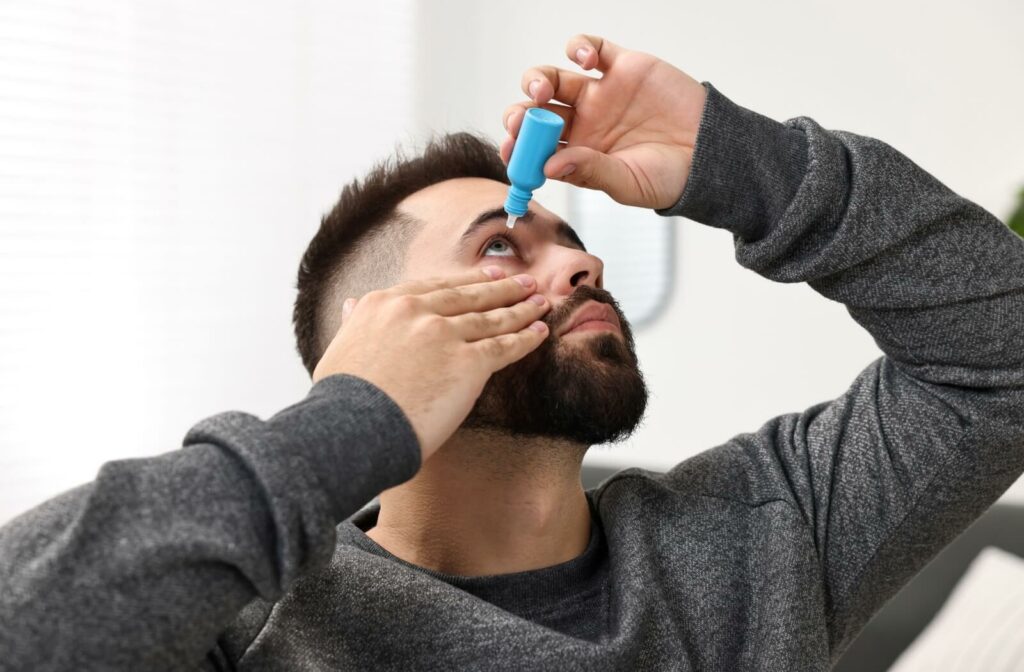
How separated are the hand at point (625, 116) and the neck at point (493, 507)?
1.09ft

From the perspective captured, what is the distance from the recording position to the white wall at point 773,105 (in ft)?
7.04

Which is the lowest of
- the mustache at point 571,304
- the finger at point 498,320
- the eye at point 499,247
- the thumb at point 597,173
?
the mustache at point 571,304

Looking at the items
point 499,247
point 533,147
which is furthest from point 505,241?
point 533,147

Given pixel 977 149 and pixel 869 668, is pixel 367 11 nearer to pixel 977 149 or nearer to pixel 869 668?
pixel 977 149

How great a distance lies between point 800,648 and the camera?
3.72 ft

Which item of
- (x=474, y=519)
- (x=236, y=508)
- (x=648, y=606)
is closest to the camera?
(x=236, y=508)

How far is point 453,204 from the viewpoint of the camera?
1369mm

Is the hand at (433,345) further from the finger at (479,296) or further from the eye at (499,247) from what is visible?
the eye at (499,247)

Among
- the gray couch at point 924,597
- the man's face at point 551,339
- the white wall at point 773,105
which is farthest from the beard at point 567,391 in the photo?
the white wall at point 773,105

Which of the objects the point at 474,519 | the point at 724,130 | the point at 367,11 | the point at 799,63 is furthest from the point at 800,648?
the point at 367,11

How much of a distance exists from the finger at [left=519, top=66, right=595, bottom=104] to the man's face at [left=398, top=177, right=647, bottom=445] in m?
0.17

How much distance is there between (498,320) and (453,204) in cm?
37

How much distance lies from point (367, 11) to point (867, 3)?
4.58 feet

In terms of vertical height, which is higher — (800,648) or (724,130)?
(724,130)
